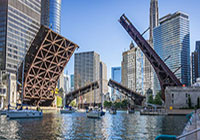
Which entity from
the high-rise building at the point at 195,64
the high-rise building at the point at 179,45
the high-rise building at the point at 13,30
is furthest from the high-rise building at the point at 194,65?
the high-rise building at the point at 13,30

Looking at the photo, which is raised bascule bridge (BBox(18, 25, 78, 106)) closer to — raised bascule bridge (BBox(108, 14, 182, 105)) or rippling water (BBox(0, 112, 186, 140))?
raised bascule bridge (BBox(108, 14, 182, 105))

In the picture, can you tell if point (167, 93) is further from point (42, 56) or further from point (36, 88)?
point (36, 88)

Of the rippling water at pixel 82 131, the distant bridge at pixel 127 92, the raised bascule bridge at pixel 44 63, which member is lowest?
the rippling water at pixel 82 131

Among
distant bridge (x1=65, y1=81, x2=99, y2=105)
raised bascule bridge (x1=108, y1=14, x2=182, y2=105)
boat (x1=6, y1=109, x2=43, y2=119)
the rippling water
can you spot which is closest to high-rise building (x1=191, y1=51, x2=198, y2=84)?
distant bridge (x1=65, y1=81, x2=99, y2=105)

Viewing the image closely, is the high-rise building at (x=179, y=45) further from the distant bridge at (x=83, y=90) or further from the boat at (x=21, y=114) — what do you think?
the boat at (x=21, y=114)

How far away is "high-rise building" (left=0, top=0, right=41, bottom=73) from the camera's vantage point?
9194 cm

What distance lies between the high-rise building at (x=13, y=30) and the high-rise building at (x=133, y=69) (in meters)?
91.9

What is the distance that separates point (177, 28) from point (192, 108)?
11127 centimetres

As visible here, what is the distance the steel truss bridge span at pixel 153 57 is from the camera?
164 ft

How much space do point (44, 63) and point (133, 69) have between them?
13524cm

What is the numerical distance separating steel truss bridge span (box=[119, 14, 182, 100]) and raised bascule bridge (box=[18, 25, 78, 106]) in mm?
13049

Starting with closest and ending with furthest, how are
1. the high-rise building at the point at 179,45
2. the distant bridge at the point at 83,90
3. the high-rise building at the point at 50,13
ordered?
the distant bridge at the point at 83,90, the high-rise building at the point at 179,45, the high-rise building at the point at 50,13

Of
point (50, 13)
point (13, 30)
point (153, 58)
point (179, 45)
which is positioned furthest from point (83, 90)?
point (50, 13)

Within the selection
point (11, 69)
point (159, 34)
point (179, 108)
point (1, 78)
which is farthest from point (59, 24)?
point (179, 108)
